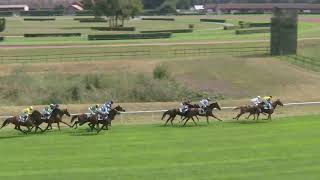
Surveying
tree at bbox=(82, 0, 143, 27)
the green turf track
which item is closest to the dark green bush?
the green turf track

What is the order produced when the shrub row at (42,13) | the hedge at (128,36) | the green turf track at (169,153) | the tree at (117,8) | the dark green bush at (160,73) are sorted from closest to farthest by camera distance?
the green turf track at (169,153) → the dark green bush at (160,73) → the hedge at (128,36) → the tree at (117,8) → the shrub row at (42,13)

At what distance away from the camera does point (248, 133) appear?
21547mm

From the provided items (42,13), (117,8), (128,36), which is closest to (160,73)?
(128,36)

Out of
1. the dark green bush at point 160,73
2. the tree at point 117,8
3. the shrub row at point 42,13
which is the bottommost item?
the dark green bush at point 160,73

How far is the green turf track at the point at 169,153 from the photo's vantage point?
1438 centimetres

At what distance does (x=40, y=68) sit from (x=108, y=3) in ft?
148

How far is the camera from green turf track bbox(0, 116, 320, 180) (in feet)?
47.2

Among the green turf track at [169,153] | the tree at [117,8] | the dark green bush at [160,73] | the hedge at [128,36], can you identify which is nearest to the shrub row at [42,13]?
the tree at [117,8]

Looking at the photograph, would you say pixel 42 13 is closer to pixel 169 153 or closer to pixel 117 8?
pixel 117 8

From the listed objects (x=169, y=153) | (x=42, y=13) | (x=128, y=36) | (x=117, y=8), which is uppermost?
(x=117, y=8)

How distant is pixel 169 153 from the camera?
1734 centimetres

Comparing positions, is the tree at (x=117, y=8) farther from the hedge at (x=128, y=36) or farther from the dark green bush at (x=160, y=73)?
the dark green bush at (x=160, y=73)

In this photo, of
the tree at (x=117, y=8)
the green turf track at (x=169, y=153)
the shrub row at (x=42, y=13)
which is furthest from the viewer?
the shrub row at (x=42, y=13)

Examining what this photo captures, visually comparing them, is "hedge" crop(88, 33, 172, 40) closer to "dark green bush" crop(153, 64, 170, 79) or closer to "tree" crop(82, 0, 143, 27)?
"tree" crop(82, 0, 143, 27)
